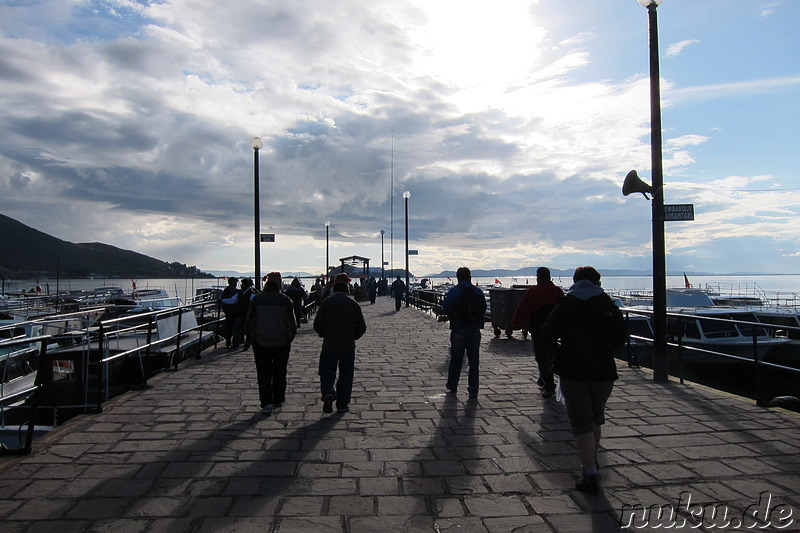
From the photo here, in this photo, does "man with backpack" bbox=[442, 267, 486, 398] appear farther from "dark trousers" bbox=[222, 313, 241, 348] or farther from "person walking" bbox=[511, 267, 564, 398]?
"dark trousers" bbox=[222, 313, 241, 348]

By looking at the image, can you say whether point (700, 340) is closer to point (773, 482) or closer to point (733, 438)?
point (733, 438)

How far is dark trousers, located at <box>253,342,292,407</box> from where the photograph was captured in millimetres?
7359

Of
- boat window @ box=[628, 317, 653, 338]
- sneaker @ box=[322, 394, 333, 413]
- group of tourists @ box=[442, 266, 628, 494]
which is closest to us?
group of tourists @ box=[442, 266, 628, 494]

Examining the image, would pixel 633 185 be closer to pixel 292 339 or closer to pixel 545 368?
pixel 545 368

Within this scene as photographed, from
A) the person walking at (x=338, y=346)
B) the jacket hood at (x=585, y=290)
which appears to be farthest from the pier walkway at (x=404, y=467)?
the jacket hood at (x=585, y=290)

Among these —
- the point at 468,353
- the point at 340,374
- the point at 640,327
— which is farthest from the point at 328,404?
the point at 640,327

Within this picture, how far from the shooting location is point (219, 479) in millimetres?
4805

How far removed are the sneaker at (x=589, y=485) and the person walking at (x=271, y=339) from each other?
13.4 ft

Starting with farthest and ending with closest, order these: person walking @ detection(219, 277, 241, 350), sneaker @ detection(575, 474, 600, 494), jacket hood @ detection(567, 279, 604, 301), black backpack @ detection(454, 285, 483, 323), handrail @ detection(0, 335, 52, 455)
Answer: person walking @ detection(219, 277, 241, 350)
black backpack @ detection(454, 285, 483, 323)
handrail @ detection(0, 335, 52, 455)
jacket hood @ detection(567, 279, 604, 301)
sneaker @ detection(575, 474, 600, 494)

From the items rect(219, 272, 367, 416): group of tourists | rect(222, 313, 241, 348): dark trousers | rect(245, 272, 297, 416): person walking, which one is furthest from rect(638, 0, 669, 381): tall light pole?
rect(222, 313, 241, 348): dark trousers

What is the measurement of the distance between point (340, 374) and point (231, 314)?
7.60 metres

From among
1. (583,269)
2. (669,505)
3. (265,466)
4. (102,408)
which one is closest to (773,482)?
(669,505)

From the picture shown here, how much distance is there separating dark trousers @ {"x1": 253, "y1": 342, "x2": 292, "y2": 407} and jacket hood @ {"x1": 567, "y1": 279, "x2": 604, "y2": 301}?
159 inches

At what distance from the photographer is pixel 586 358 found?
459 centimetres
